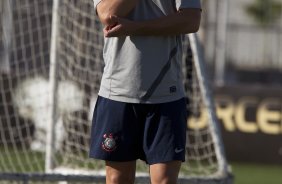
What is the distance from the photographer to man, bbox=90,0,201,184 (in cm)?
479

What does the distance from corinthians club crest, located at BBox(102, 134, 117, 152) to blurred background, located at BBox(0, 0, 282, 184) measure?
10.3ft

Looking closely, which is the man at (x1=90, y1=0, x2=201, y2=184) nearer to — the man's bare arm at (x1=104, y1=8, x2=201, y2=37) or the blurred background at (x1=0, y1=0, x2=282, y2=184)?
the man's bare arm at (x1=104, y1=8, x2=201, y2=37)

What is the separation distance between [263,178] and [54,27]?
4.35 m

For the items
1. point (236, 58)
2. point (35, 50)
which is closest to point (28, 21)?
point (35, 50)

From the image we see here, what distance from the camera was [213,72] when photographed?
16188 millimetres

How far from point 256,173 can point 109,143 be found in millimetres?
7309

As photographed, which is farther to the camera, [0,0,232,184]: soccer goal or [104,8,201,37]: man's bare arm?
[0,0,232,184]: soccer goal

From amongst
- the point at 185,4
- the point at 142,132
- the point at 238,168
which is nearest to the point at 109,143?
the point at 142,132

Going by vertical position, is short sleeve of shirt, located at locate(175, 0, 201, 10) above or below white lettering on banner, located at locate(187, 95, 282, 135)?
above

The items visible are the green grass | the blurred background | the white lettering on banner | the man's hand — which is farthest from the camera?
the white lettering on banner

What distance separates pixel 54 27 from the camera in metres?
7.80

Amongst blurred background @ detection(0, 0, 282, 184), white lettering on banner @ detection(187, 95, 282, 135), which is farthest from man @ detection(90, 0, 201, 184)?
white lettering on banner @ detection(187, 95, 282, 135)

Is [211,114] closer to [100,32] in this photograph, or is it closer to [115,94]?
[100,32]

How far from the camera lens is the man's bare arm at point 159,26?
4.75 m
